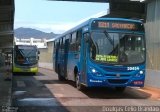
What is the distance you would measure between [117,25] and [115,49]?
1.04 metres

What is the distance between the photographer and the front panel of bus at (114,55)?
16.9 m

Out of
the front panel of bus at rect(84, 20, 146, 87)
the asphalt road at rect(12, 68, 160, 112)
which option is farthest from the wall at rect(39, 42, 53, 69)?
the front panel of bus at rect(84, 20, 146, 87)

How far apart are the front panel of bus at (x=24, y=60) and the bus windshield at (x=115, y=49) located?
21.4m

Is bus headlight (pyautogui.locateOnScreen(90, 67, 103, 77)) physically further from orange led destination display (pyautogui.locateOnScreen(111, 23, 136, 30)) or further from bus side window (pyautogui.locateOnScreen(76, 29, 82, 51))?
bus side window (pyautogui.locateOnScreen(76, 29, 82, 51))

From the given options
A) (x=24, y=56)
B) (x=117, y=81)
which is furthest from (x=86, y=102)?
(x=24, y=56)

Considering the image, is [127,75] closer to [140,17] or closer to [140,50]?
[140,50]

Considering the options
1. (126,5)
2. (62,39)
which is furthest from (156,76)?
(126,5)

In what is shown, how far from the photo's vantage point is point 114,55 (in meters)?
17.0

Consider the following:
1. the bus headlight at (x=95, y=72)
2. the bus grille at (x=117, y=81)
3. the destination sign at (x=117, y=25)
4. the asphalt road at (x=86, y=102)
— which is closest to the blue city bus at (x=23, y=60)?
the asphalt road at (x=86, y=102)

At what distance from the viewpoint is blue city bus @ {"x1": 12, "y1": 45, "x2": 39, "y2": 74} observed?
124 ft

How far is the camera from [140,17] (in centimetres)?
3247

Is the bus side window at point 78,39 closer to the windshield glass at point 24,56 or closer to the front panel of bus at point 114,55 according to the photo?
the front panel of bus at point 114,55

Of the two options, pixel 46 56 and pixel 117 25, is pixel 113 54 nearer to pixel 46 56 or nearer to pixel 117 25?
pixel 117 25

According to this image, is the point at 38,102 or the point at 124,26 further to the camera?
the point at 124,26
